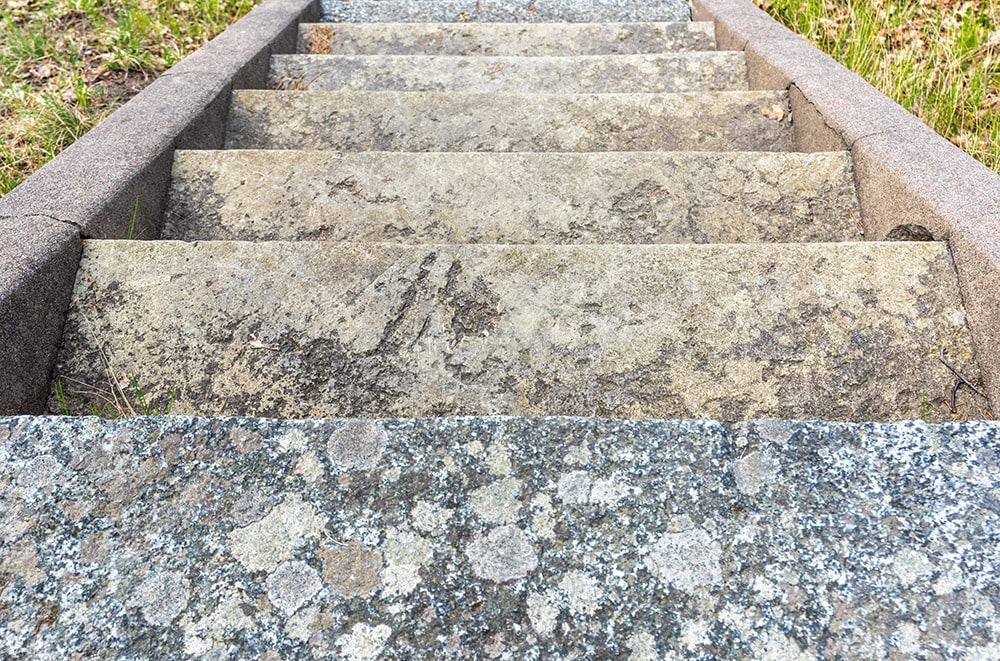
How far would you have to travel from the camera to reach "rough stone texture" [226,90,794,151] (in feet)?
8.48

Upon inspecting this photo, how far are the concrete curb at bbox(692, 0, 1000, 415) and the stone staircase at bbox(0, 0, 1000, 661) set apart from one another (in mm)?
65

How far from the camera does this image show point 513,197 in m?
2.03

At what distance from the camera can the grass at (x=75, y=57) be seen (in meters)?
2.71

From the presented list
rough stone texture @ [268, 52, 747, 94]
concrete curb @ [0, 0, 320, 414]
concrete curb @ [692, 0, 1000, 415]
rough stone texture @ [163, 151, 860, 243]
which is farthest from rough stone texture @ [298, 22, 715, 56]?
rough stone texture @ [163, 151, 860, 243]

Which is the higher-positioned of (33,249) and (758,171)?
(33,249)

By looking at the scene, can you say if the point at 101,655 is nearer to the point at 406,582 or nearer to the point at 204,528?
the point at 204,528

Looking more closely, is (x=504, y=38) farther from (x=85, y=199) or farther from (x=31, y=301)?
(x=31, y=301)

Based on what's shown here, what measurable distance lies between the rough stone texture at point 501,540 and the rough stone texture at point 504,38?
122 inches

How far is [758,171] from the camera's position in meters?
2.09

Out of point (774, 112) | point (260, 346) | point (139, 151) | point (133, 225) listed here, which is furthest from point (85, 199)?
point (774, 112)

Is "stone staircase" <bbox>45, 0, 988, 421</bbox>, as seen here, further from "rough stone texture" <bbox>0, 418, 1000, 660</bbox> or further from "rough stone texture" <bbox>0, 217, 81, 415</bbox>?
"rough stone texture" <bbox>0, 418, 1000, 660</bbox>

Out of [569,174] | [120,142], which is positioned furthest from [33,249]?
[569,174]

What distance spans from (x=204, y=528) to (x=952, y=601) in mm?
901

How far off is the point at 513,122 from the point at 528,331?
136cm
